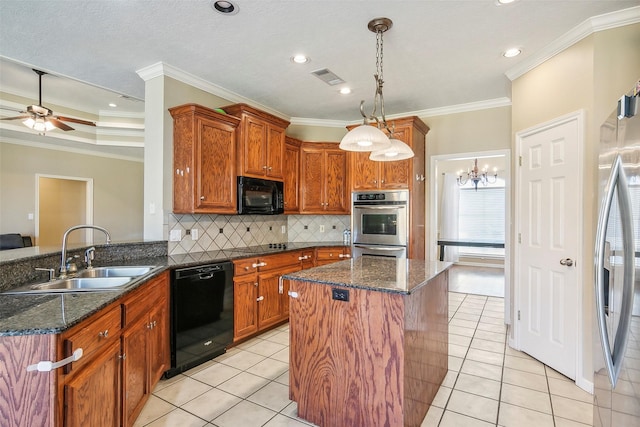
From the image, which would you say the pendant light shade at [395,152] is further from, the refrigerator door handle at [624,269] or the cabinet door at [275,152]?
the cabinet door at [275,152]

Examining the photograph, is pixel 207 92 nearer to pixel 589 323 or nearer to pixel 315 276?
pixel 315 276

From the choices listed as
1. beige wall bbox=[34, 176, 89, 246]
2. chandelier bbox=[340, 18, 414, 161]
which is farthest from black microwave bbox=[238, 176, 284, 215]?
beige wall bbox=[34, 176, 89, 246]

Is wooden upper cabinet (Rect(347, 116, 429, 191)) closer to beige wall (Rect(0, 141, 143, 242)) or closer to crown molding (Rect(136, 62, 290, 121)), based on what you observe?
crown molding (Rect(136, 62, 290, 121))

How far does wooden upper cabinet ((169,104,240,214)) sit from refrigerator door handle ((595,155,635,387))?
2927mm

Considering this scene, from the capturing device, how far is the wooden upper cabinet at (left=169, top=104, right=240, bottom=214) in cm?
304

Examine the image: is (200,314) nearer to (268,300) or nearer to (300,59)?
(268,300)

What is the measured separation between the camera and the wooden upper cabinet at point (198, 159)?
3.04 metres

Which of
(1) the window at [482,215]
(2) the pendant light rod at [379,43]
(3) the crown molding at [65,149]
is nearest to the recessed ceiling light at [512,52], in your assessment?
(2) the pendant light rod at [379,43]

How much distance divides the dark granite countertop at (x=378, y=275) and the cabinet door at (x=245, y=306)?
111 cm

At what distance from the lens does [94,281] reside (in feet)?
6.91

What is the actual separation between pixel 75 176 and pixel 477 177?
8.83m

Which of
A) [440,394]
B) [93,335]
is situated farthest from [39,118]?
[440,394]

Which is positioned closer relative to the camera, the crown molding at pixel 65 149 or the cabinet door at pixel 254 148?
the cabinet door at pixel 254 148

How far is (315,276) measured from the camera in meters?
2.05
